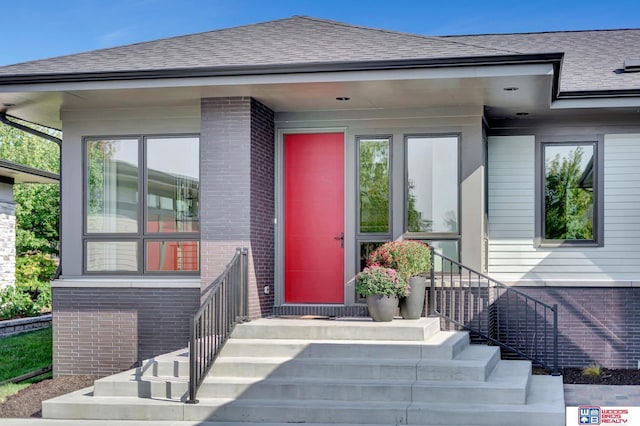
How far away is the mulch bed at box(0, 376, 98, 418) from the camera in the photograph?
9312 millimetres

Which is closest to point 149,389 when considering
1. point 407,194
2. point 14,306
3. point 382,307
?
point 382,307

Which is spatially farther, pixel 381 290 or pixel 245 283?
pixel 245 283

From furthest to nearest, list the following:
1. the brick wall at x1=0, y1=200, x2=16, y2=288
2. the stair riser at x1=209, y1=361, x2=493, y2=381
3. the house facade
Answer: the brick wall at x1=0, y1=200, x2=16, y2=288
the house facade
the stair riser at x1=209, y1=361, x2=493, y2=381

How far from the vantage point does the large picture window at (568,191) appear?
39.3 ft

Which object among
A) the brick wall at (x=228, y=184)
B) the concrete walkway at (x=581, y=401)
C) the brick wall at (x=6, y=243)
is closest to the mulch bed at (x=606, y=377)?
the concrete walkway at (x=581, y=401)

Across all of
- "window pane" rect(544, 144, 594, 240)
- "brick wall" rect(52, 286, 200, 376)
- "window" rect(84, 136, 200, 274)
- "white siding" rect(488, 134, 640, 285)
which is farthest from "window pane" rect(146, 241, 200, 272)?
"window pane" rect(544, 144, 594, 240)

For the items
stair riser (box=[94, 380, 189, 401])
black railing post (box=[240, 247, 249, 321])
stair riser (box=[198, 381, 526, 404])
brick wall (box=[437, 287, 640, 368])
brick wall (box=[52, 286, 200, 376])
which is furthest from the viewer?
brick wall (box=[437, 287, 640, 368])

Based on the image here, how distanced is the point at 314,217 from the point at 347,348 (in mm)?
2716

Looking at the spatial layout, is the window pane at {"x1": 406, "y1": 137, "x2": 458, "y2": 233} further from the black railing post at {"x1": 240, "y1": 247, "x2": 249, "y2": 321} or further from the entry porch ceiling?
the black railing post at {"x1": 240, "y1": 247, "x2": 249, "y2": 321}

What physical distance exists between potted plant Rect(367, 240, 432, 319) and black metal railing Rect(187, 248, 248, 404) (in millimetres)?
1576

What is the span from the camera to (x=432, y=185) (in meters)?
11.2

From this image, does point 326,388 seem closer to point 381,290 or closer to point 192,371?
point 192,371

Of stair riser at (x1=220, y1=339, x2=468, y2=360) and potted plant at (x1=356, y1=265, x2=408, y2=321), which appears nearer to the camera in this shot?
stair riser at (x1=220, y1=339, x2=468, y2=360)

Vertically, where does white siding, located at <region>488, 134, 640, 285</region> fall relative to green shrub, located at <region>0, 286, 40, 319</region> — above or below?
above
